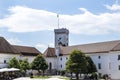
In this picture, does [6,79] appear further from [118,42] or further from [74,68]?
[118,42]

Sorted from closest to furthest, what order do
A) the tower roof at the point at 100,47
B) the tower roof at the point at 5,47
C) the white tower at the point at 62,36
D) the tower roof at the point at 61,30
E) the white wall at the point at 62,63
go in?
the tower roof at the point at 100,47 < the tower roof at the point at 5,47 < the white wall at the point at 62,63 < the white tower at the point at 62,36 < the tower roof at the point at 61,30

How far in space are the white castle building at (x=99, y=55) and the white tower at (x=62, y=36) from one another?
0.82 meters

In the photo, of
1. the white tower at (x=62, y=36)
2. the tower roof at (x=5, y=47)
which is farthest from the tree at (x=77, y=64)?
the white tower at (x=62, y=36)

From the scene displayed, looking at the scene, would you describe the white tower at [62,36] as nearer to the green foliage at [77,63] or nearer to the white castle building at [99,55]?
the white castle building at [99,55]

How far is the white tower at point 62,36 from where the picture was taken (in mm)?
102238

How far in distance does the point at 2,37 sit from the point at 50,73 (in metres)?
19.4

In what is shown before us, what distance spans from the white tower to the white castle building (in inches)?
32.2

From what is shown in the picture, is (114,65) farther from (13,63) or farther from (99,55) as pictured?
(13,63)

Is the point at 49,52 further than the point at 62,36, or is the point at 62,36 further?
the point at 62,36

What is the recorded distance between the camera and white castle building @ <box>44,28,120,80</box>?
236 ft

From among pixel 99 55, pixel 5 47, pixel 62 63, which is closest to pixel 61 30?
pixel 62 63

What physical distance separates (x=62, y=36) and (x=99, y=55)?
1070 inches

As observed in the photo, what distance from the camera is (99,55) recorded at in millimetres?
78000

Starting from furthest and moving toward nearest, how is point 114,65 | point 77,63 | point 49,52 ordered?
point 49,52 → point 114,65 → point 77,63
